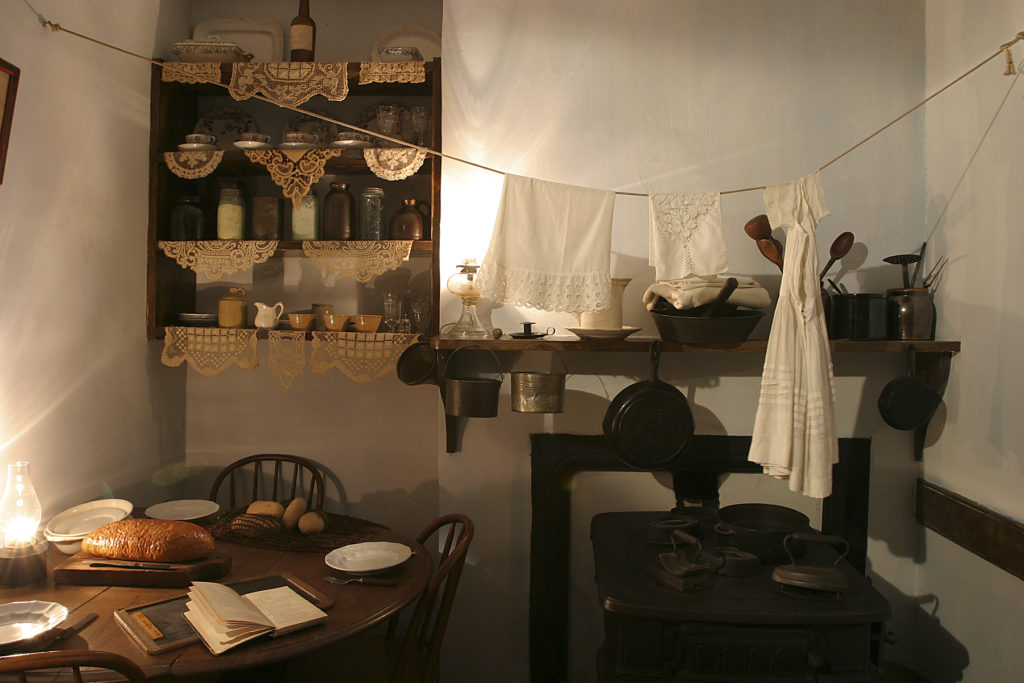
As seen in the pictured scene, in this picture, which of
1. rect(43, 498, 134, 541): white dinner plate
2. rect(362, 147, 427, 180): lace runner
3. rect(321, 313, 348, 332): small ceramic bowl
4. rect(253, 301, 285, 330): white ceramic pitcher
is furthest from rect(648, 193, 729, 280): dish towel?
rect(43, 498, 134, 541): white dinner plate

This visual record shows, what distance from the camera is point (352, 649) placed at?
198 cm

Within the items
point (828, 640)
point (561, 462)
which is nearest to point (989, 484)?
point (828, 640)

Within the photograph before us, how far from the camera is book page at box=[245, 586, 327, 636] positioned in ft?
4.97

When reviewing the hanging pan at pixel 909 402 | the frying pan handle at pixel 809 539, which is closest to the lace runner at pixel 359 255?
the frying pan handle at pixel 809 539

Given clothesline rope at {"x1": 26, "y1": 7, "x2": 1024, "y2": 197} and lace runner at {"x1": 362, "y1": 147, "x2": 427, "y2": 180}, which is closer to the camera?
clothesline rope at {"x1": 26, "y1": 7, "x2": 1024, "y2": 197}

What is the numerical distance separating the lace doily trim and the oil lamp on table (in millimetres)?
1310

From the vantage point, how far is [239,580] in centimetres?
178

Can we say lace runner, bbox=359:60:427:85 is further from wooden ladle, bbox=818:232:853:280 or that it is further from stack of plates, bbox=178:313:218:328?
wooden ladle, bbox=818:232:853:280

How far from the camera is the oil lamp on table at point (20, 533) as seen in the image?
1702 mm

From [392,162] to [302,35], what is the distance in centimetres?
66

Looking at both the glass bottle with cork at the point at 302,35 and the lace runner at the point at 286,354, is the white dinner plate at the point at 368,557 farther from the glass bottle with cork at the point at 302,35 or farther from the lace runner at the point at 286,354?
the glass bottle with cork at the point at 302,35

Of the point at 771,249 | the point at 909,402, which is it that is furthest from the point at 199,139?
the point at 909,402

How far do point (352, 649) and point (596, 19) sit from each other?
2.10 metres

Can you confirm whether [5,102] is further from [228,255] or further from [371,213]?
[371,213]
